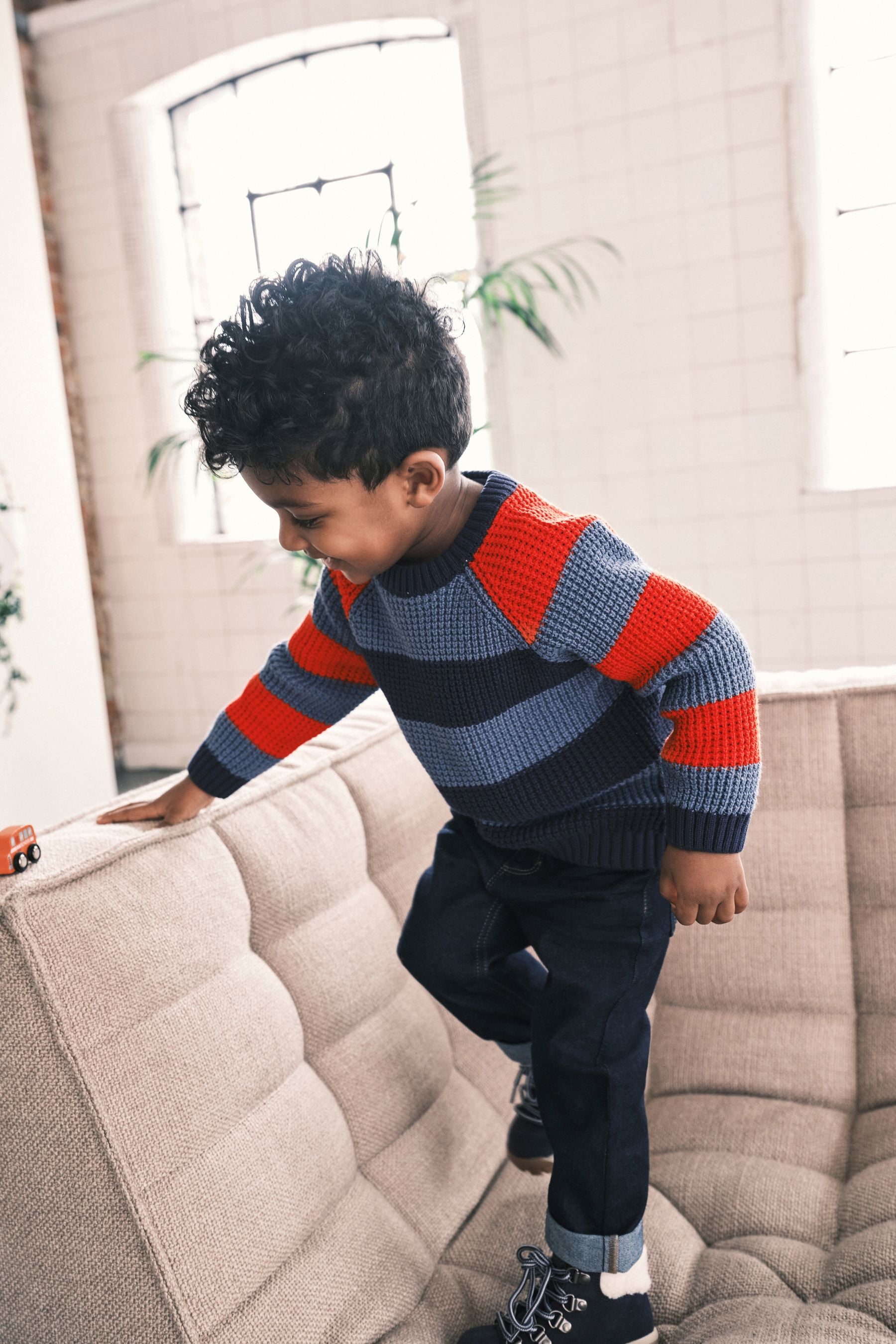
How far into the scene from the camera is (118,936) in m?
0.92

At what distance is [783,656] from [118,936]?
10.1 ft

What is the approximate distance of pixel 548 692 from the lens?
3.41 feet

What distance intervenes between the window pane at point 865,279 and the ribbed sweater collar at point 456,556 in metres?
2.93

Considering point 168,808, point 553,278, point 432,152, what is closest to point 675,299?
point 553,278

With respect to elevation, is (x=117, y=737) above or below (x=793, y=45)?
below

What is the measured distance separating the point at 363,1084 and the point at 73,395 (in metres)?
4.01

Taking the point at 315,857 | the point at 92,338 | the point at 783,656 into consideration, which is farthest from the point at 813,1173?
the point at 92,338

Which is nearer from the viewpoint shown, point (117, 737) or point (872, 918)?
point (872, 918)

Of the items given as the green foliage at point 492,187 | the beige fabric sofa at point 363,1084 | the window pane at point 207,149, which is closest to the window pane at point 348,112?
the window pane at point 207,149

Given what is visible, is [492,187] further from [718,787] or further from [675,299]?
[718,787]

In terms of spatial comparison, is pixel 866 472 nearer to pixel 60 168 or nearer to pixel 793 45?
pixel 793 45

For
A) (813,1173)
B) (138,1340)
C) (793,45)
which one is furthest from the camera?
(793,45)

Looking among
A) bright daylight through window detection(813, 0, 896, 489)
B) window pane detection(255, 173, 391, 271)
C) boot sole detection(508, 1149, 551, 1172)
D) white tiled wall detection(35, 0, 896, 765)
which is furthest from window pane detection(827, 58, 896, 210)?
boot sole detection(508, 1149, 551, 1172)

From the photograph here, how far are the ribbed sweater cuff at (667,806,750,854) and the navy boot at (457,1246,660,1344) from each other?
16.0 inches
